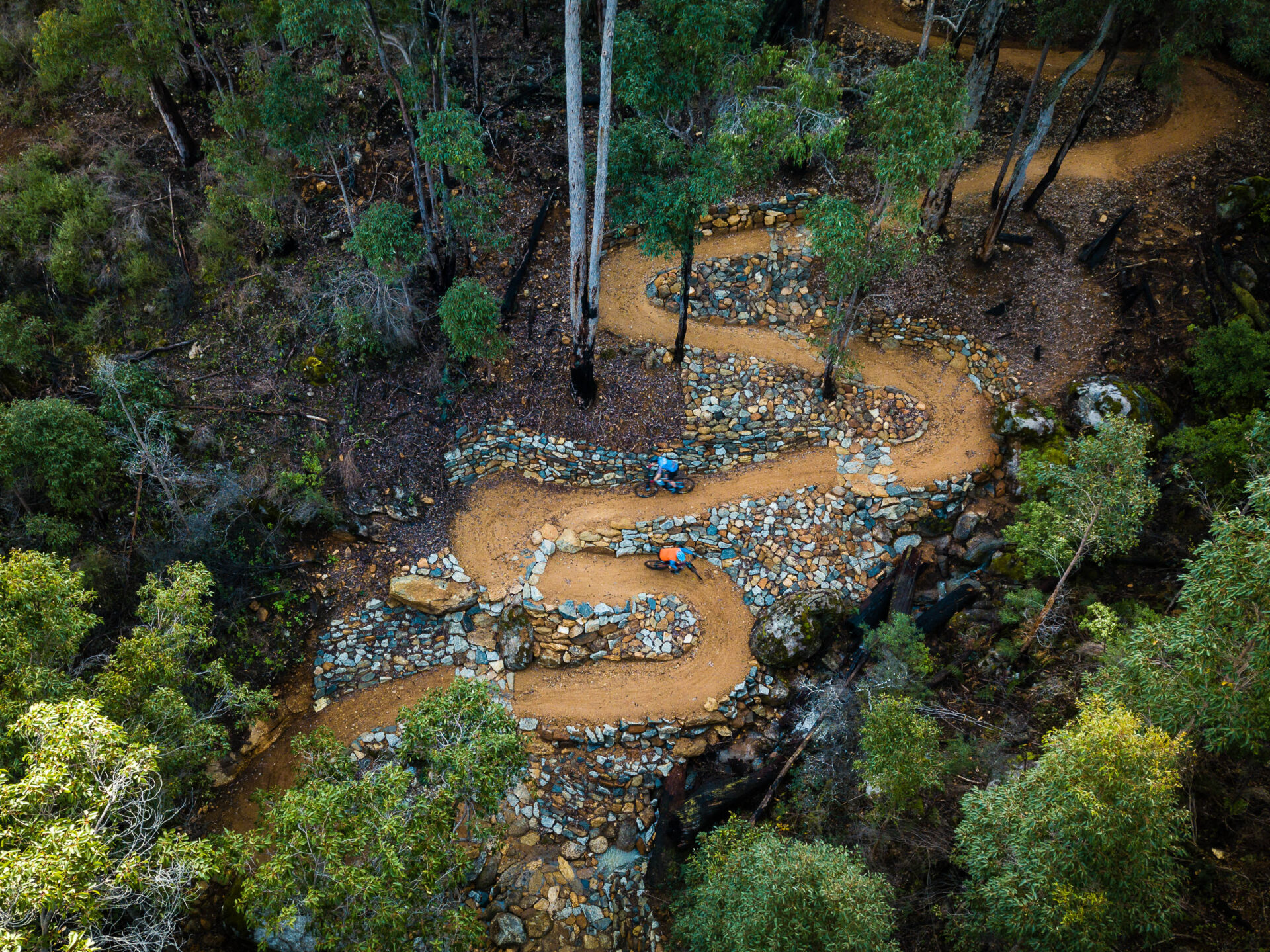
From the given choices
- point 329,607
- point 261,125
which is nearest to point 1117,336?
point 329,607

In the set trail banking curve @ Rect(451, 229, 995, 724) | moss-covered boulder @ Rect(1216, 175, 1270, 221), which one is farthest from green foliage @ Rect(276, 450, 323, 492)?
moss-covered boulder @ Rect(1216, 175, 1270, 221)

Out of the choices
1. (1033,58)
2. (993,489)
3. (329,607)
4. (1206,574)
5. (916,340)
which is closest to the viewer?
(1206,574)

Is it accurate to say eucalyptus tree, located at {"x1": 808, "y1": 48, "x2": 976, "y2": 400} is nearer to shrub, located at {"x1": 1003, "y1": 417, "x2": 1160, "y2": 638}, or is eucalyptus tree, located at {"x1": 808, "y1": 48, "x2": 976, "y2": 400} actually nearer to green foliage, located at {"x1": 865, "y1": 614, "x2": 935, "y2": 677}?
shrub, located at {"x1": 1003, "y1": 417, "x2": 1160, "y2": 638}

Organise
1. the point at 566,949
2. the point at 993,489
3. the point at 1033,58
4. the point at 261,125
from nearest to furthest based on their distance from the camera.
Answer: the point at 566,949 < the point at 993,489 < the point at 261,125 < the point at 1033,58

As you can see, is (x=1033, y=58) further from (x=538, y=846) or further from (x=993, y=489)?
(x=538, y=846)

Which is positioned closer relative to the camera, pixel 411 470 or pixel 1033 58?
pixel 411 470

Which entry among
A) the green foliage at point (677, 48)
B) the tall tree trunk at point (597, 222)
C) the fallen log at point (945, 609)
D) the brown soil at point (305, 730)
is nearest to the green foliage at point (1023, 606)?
the fallen log at point (945, 609)
